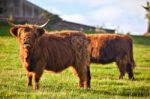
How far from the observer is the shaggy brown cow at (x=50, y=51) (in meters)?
14.8

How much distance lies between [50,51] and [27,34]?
4.05ft

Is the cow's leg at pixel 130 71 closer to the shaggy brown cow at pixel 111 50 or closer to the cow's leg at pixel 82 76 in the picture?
the shaggy brown cow at pixel 111 50

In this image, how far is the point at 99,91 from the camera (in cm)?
1505

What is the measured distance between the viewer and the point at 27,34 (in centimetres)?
1460

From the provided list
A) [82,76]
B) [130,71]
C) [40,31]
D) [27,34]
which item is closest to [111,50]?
[130,71]

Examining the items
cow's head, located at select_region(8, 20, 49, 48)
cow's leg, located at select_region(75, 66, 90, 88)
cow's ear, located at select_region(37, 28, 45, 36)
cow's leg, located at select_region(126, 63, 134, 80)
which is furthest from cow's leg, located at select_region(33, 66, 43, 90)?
cow's leg, located at select_region(126, 63, 134, 80)

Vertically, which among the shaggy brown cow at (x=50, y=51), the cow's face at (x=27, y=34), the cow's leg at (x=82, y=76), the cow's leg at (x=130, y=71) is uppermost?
the cow's face at (x=27, y=34)

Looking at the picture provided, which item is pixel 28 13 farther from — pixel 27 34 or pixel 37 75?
pixel 27 34

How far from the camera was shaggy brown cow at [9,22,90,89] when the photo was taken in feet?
48.5

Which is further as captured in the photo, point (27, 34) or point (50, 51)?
point (50, 51)

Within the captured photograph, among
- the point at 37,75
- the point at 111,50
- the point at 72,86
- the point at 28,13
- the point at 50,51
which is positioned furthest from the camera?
the point at 28,13

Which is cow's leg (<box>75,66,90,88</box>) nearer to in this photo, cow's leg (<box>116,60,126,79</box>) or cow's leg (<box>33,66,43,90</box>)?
cow's leg (<box>33,66,43,90</box>)

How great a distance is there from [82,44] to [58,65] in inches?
42.0

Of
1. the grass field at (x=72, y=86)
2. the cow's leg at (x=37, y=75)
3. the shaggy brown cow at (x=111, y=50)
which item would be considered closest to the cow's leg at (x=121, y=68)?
the shaggy brown cow at (x=111, y=50)
